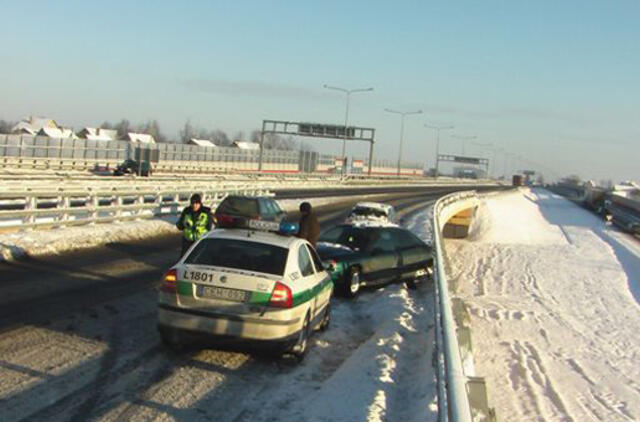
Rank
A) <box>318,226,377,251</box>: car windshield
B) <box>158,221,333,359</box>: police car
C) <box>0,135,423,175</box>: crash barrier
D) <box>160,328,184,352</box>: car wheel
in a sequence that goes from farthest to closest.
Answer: <box>0,135,423,175</box>: crash barrier < <box>318,226,377,251</box>: car windshield < <box>160,328,184,352</box>: car wheel < <box>158,221,333,359</box>: police car

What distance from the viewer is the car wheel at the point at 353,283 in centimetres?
1377

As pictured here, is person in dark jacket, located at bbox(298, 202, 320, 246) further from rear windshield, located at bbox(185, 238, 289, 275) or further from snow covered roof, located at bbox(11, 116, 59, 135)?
snow covered roof, located at bbox(11, 116, 59, 135)

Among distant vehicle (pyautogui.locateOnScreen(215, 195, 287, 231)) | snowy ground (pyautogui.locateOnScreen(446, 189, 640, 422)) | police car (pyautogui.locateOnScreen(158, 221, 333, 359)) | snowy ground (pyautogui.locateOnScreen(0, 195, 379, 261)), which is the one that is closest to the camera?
police car (pyautogui.locateOnScreen(158, 221, 333, 359))

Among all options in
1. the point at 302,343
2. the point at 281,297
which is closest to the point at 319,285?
the point at 302,343

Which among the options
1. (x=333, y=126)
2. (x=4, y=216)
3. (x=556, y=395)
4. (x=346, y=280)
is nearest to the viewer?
(x=556, y=395)

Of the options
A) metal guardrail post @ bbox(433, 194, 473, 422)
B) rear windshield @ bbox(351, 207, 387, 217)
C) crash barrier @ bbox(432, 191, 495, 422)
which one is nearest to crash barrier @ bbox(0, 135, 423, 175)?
rear windshield @ bbox(351, 207, 387, 217)

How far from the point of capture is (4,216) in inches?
723

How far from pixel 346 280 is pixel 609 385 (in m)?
4.94

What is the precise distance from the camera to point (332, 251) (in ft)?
47.1

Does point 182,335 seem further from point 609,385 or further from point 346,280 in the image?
point 609,385

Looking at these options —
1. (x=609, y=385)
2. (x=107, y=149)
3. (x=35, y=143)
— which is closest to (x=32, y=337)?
(x=609, y=385)

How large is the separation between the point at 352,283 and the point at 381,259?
156 cm

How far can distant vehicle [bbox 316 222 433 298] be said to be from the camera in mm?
13828

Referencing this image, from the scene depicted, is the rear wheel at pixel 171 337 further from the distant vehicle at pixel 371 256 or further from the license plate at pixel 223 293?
the distant vehicle at pixel 371 256
